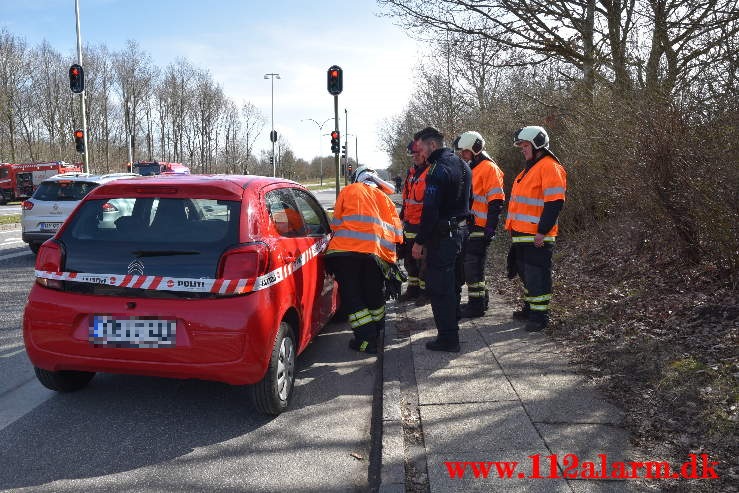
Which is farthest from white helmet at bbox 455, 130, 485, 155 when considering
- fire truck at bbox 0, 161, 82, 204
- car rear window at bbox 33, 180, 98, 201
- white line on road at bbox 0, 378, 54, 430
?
fire truck at bbox 0, 161, 82, 204

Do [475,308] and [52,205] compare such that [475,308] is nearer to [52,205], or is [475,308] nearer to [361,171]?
[361,171]

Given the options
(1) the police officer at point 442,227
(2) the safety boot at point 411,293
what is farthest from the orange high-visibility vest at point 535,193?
(2) the safety boot at point 411,293

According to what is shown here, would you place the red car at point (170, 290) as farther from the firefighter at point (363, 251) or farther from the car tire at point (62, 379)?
the firefighter at point (363, 251)

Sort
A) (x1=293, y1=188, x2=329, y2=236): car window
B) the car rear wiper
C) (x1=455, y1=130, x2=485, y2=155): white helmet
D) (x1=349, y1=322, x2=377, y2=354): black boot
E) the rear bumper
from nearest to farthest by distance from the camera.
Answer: the rear bumper
the car rear wiper
(x1=293, y1=188, x2=329, y2=236): car window
(x1=349, y1=322, x2=377, y2=354): black boot
(x1=455, y1=130, x2=485, y2=155): white helmet

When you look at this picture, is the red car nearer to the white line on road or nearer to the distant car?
the white line on road

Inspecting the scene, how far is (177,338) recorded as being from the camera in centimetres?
350

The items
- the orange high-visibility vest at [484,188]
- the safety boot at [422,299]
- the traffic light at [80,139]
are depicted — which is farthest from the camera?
the traffic light at [80,139]

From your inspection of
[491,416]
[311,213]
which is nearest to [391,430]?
[491,416]

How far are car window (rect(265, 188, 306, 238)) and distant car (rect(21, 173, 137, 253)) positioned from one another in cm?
665

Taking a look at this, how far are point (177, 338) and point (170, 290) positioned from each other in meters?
0.30

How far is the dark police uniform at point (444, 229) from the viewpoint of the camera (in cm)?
479

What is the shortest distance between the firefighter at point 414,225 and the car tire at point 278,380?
2.71 meters

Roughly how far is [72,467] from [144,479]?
0.46m

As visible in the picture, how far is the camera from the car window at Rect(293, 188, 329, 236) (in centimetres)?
498
